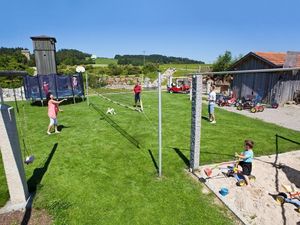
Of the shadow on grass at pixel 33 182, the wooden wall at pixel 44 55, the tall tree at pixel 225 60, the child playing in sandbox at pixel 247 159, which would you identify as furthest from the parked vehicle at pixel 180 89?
the child playing in sandbox at pixel 247 159

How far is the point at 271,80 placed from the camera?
60.2 feet

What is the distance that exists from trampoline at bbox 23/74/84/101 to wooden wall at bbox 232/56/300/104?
14.5 metres

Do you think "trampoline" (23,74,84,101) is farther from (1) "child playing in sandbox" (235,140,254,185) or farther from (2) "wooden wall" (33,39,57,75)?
(1) "child playing in sandbox" (235,140,254,185)

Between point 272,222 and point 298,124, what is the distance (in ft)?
32.8

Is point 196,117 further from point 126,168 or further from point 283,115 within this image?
point 283,115

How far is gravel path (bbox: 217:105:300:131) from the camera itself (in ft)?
42.2

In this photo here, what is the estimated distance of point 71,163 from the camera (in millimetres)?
7395

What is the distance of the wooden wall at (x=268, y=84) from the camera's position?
17.9m

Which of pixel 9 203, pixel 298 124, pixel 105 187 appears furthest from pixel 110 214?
pixel 298 124

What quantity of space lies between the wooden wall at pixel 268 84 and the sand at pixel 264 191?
11.9 meters

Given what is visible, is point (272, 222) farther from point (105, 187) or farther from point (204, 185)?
point (105, 187)

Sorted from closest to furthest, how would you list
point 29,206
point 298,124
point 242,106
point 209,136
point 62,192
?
point 29,206 < point 62,192 < point 209,136 < point 298,124 < point 242,106

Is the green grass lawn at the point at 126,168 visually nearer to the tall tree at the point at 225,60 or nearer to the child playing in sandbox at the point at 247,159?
the child playing in sandbox at the point at 247,159

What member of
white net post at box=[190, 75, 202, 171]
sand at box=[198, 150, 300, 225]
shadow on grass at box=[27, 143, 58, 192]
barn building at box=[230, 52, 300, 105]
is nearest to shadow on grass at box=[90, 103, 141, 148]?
white net post at box=[190, 75, 202, 171]
